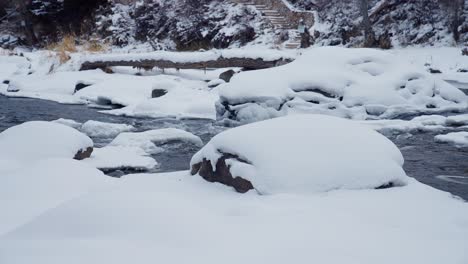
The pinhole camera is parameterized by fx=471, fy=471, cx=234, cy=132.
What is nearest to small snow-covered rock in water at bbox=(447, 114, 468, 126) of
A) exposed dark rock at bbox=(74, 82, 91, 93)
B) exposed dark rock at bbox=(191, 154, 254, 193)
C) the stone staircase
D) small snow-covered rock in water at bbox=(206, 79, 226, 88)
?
exposed dark rock at bbox=(191, 154, 254, 193)

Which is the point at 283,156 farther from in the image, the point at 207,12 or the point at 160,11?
the point at 160,11

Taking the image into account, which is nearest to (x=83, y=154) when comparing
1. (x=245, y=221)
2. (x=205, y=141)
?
(x=205, y=141)

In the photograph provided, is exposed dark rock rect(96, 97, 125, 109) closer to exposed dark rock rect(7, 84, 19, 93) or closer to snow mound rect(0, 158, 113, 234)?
exposed dark rock rect(7, 84, 19, 93)

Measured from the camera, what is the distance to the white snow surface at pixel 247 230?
7.94 ft

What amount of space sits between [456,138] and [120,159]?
4503 mm

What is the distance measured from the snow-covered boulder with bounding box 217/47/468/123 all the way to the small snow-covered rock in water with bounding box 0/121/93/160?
11.1 feet

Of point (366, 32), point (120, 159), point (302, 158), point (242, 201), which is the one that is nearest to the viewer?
point (242, 201)

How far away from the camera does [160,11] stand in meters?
22.8

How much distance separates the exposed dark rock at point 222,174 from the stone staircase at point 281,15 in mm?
13768

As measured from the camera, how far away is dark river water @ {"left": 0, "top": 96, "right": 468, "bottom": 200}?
4863mm

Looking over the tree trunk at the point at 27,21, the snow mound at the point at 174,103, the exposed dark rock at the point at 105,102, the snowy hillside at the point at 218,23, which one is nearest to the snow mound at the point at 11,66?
the snowy hillside at the point at 218,23

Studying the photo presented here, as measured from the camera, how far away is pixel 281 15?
19938 mm

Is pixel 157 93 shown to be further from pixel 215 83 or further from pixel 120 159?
pixel 120 159

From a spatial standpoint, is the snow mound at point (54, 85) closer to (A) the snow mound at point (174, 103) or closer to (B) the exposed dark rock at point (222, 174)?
(A) the snow mound at point (174, 103)
